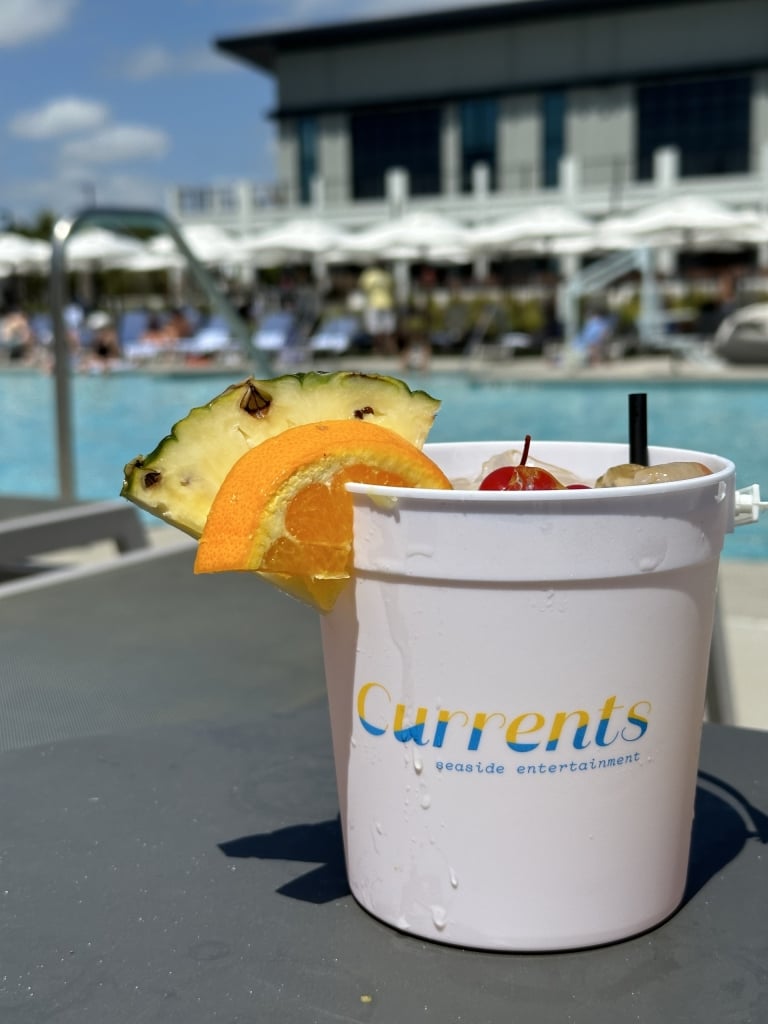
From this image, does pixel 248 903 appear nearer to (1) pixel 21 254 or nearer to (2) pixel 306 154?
(1) pixel 21 254

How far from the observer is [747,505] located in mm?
960

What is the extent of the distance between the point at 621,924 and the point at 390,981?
0.65 ft

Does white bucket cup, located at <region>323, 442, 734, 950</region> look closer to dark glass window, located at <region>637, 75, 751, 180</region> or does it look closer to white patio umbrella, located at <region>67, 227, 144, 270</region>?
white patio umbrella, located at <region>67, 227, 144, 270</region>

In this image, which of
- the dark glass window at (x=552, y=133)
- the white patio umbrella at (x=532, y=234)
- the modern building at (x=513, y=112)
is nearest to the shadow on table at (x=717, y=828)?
the white patio umbrella at (x=532, y=234)

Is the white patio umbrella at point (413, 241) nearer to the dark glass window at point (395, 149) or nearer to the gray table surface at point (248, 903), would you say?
the dark glass window at point (395, 149)

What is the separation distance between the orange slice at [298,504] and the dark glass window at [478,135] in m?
36.4

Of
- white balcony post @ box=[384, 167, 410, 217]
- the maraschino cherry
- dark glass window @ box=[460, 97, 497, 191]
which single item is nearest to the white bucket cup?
the maraschino cherry

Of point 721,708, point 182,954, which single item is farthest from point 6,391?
point 182,954

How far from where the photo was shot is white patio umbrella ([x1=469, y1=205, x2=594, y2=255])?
66.7 feet

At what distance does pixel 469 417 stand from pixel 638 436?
12.2 meters

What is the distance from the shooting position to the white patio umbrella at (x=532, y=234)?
20.3 metres

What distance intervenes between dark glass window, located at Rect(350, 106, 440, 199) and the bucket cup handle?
36.8m

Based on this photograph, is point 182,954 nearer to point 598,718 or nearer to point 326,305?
point 598,718

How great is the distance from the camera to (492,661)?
2.75 ft
